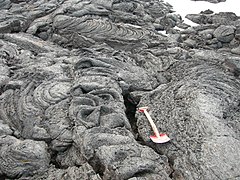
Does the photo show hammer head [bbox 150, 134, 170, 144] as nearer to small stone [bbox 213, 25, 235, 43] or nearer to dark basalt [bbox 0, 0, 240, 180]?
dark basalt [bbox 0, 0, 240, 180]

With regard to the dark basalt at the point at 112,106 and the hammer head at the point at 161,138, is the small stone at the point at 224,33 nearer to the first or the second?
the dark basalt at the point at 112,106

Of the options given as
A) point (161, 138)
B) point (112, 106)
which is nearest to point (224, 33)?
point (112, 106)

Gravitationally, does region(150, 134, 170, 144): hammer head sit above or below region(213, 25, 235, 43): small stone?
above

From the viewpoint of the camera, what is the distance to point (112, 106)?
18.7 ft

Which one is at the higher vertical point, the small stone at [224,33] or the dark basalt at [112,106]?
the dark basalt at [112,106]

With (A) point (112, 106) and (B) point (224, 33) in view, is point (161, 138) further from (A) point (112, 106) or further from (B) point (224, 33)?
(B) point (224, 33)

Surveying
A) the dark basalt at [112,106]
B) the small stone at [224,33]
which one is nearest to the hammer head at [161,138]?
the dark basalt at [112,106]

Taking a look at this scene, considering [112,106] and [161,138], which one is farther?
[112,106]

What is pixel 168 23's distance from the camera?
12.7 m

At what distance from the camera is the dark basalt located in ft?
15.0

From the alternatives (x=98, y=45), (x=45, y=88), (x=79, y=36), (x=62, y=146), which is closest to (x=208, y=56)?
(x=98, y=45)

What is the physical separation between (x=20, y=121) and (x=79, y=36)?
4453 millimetres

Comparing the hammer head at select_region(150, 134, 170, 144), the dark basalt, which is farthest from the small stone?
the hammer head at select_region(150, 134, 170, 144)

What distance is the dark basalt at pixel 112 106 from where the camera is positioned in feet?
15.0
